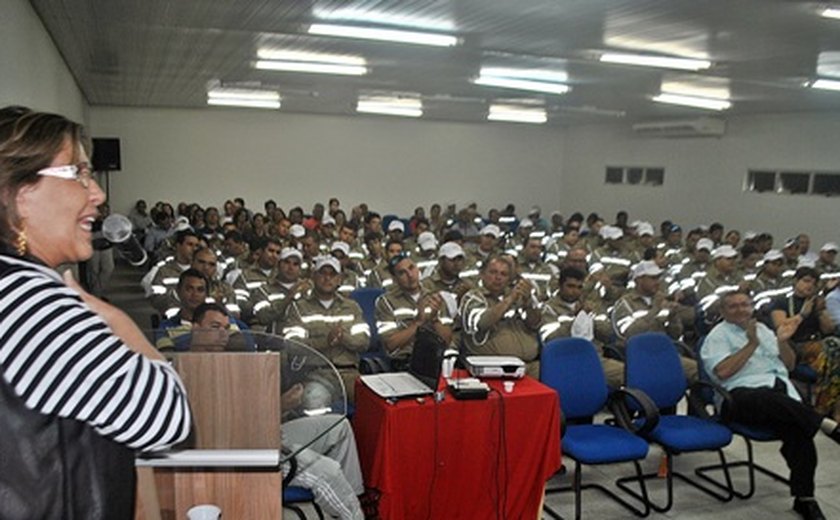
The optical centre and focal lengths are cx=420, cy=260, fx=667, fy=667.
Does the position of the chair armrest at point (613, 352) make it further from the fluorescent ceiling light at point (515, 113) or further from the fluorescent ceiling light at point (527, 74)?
the fluorescent ceiling light at point (515, 113)

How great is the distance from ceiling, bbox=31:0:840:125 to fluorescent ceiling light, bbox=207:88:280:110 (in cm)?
67

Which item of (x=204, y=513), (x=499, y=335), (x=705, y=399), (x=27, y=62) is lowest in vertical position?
(x=705, y=399)

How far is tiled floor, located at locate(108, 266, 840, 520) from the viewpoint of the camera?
13.0 ft

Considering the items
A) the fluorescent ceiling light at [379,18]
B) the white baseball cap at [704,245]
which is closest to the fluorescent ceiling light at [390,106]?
the white baseball cap at [704,245]

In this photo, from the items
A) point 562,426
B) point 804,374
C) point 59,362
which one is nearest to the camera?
point 59,362

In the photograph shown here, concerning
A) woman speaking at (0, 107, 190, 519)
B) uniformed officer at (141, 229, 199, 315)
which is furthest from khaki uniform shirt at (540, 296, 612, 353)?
woman speaking at (0, 107, 190, 519)

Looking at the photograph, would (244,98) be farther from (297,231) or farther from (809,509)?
(809,509)

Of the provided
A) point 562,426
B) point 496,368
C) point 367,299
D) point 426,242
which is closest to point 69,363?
point 496,368

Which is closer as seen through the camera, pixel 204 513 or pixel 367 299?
pixel 204 513

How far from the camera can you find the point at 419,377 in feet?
11.8

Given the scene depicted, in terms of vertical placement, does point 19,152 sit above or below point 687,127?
below

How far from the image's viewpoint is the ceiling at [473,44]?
15.0ft

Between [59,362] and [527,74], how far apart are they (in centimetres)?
735

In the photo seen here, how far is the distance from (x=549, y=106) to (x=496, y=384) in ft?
28.2
